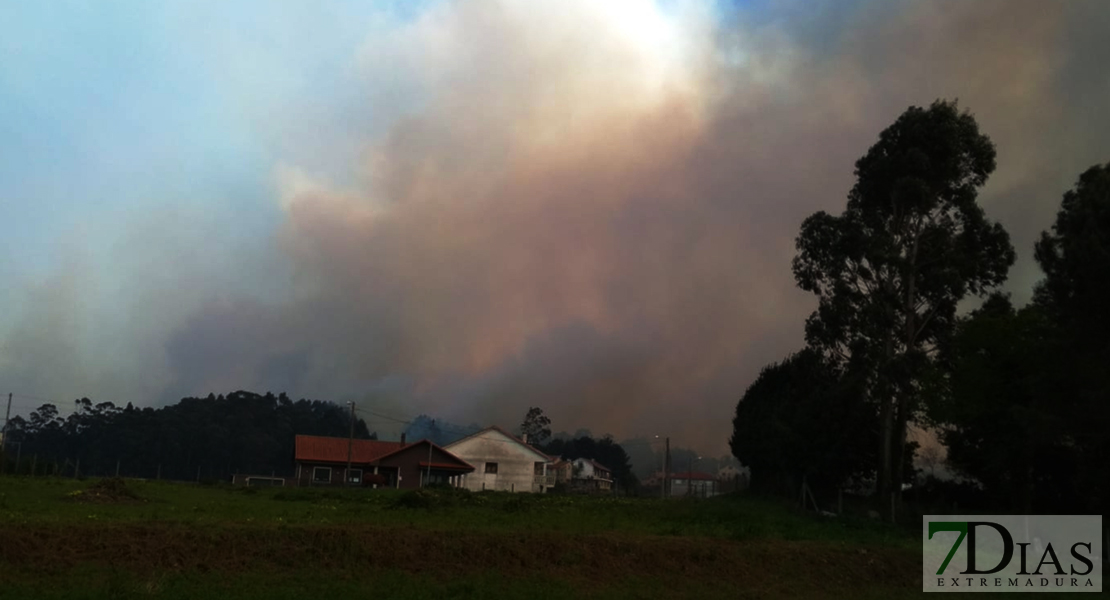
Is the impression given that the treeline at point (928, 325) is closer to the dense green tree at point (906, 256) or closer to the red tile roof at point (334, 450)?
the dense green tree at point (906, 256)

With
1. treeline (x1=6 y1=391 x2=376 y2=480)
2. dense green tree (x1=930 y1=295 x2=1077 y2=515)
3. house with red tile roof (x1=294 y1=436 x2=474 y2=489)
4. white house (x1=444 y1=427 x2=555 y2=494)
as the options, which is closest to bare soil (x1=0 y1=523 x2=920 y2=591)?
dense green tree (x1=930 y1=295 x2=1077 y2=515)

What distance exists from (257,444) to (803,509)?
8497 centimetres

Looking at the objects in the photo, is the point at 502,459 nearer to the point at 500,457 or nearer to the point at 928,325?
the point at 500,457

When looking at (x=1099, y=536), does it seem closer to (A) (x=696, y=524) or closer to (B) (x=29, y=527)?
(A) (x=696, y=524)

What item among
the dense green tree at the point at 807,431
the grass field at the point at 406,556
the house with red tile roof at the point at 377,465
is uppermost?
the dense green tree at the point at 807,431

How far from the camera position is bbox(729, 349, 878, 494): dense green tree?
45.0 metres

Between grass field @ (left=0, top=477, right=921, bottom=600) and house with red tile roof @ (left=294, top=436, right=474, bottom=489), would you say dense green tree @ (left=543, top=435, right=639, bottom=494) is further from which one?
grass field @ (left=0, top=477, right=921, bottom=600)

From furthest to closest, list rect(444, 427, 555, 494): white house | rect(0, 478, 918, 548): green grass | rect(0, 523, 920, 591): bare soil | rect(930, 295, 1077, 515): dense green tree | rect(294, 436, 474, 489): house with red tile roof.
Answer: rect(444, 427, 555, 494): white house < rect(294, 436, 474, 489): house with red tile roof < rect(930, 295, 1077, 515): dense green tree < rect(0, 478, 918, 548): green grass < rect(0, 523, 920, 591): bare soil

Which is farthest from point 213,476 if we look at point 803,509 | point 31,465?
point 803,509

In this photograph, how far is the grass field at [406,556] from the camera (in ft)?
58.9

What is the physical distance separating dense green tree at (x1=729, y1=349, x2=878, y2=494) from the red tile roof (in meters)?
32.3

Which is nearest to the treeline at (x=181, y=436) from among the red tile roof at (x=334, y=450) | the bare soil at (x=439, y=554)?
the red tile roof at (x=334, y=450)

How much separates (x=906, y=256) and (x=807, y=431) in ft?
43.8

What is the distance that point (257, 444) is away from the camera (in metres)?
112
